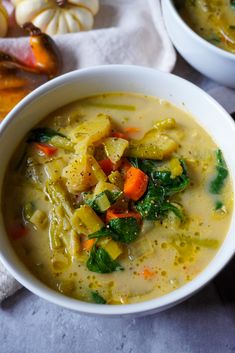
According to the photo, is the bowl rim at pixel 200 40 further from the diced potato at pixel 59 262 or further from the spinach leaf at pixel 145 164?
the diced potato at pixel 59 262

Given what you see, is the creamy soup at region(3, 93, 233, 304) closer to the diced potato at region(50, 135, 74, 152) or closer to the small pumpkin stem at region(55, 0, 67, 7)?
the diced potato at region(50, 135, 74, 152)

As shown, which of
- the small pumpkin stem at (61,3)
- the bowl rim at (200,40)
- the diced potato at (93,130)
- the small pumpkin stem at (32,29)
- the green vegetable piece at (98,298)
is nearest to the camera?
the green vegetable piece at (98,298)

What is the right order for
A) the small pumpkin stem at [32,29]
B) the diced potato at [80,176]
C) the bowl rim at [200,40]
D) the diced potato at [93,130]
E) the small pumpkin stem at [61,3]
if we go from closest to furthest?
1. the diced potato at [80,176]
2. the diced potato at [93,130]
3. the bowl rim at [200,40]
4. the small pumpkin stem at [32,29]
5. the small pumpkin stem at [61,3]

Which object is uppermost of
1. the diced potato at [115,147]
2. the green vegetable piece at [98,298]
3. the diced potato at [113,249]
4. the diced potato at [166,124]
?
the diced potato at [166,124]

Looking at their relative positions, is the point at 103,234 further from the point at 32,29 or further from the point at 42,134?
the point at 32,29

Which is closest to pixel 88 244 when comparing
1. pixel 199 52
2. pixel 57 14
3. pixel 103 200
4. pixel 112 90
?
pixel 103 200

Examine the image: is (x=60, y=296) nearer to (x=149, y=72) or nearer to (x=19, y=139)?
(x=19, y=139)

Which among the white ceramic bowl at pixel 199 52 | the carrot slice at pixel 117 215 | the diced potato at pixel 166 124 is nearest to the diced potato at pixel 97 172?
the carrot slice at pixel 117 215
